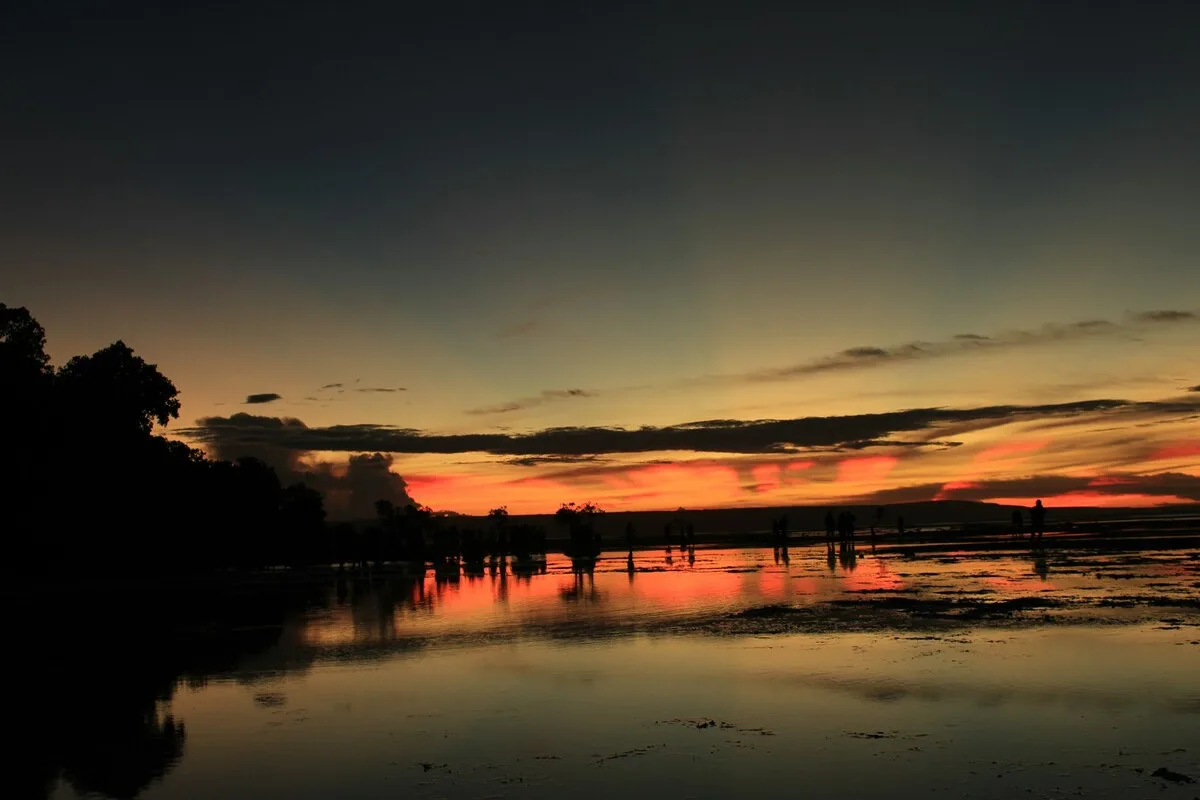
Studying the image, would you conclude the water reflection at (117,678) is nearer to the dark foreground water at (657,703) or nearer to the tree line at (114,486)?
the dark foreground water at (657,703)

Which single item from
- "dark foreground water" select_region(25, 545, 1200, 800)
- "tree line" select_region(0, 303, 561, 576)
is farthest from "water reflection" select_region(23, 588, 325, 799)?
"tree line" select_region(0, 303, 561, 576)

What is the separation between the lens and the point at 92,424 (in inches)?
2297

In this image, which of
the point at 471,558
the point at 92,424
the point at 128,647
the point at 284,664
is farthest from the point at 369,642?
the point at 471,558

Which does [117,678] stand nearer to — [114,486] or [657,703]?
[657,703]

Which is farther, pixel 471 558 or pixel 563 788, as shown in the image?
pixel 471 558

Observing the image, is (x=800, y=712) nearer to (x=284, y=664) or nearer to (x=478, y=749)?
(x=478, y=749)

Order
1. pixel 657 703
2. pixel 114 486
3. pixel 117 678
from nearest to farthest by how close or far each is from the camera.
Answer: pixel 657 703, pixel 117 678, pixel 114 486

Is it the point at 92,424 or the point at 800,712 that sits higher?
the point at 92,424

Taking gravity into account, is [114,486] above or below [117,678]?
above

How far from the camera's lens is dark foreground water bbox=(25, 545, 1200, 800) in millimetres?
12086

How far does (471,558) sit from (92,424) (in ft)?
100

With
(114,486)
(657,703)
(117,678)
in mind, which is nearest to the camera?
(657,703)

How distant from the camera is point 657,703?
54.3 feet

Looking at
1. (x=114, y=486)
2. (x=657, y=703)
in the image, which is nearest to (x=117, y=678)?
(x=657, y=703)
